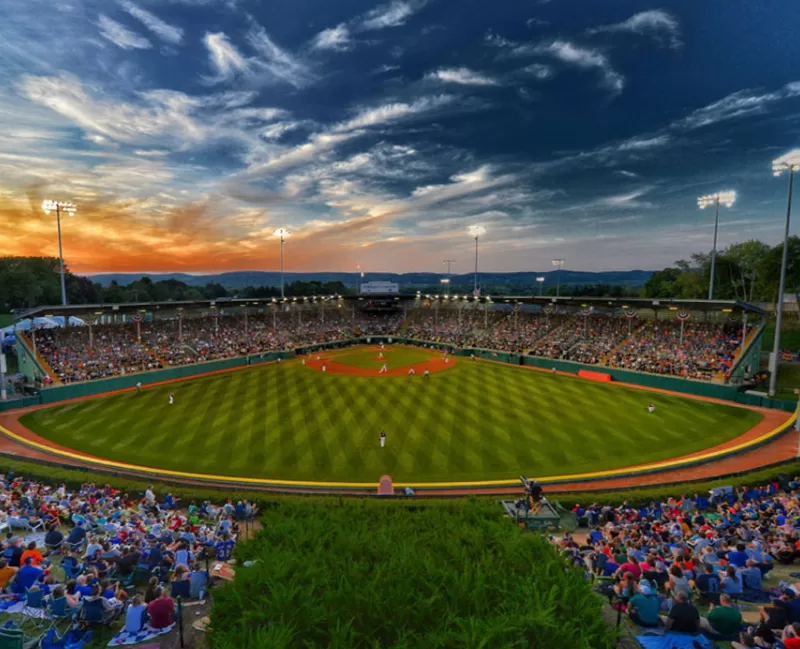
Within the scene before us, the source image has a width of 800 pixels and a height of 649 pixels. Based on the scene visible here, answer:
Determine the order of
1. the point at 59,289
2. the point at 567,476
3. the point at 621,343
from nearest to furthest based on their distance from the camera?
the point at 567,476
the point at 621,343
the point at 59,289

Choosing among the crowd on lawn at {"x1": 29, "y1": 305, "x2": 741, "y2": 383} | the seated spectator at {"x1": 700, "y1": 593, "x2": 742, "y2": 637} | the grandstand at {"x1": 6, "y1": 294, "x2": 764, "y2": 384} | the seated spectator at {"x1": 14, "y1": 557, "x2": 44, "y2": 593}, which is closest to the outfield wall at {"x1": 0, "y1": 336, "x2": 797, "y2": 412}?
the grandstand at {"x1": 6, "y1": 294, "x2": 764, "y2": 384}

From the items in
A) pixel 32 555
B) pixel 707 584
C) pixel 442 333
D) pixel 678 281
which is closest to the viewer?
pixel 707 584

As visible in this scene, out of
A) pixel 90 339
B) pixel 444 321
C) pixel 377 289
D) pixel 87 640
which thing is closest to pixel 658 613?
pixel 87 640

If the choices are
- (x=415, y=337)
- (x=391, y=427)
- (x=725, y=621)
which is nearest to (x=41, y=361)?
(x=391, y=427)

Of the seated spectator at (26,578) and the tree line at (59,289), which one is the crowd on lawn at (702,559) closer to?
the seated spectator at (26,578)

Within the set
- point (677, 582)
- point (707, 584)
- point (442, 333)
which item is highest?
point (677, 582)

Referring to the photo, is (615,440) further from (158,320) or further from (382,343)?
(158,320)

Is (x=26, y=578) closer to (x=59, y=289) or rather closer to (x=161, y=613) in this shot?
(x=161, y=613)

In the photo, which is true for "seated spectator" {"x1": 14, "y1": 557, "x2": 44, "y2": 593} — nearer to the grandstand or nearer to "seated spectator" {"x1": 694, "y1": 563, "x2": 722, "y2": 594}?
"seated spectator" {"x1": 694, "y1": 563, "x2": 722, "y2": 594}
